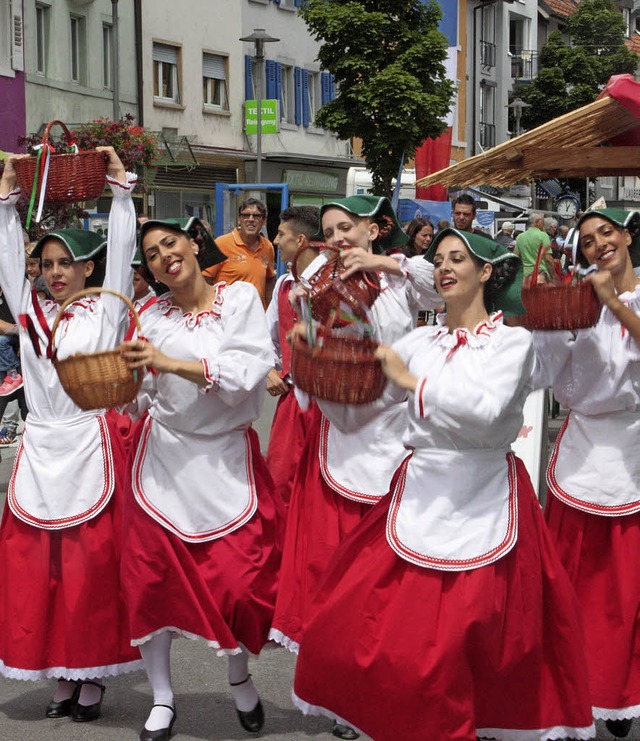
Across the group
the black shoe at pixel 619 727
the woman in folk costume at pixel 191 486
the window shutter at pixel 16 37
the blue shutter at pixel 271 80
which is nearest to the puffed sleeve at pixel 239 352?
the woman in folk costume at pixel 191 486

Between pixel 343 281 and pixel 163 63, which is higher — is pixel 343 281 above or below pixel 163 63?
below

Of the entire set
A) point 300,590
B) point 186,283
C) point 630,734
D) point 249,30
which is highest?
point 249,30

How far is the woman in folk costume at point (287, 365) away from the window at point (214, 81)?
2567cm

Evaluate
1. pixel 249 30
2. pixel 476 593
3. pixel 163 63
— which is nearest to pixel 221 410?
pixel 476 593

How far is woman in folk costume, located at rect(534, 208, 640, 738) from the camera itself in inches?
199

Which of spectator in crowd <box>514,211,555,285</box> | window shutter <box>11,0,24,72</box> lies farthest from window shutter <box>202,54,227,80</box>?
spectator in crowd <box>514,211,555,285</box>

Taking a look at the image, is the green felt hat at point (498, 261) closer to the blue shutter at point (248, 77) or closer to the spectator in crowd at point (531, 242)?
the spectator in crowd at point (531, 242)

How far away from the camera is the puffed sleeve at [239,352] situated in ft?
16.2

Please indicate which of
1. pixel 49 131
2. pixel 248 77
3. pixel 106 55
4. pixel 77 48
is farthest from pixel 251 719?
pixel 248 77

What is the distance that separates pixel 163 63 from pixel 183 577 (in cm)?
2739

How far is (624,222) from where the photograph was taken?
511 centimetres

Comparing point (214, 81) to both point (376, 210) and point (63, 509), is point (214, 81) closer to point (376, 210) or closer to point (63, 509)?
point (376, 210)

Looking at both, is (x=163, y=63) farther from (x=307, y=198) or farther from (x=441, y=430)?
(x=441, y=430)

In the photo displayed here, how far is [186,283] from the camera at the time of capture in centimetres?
516
